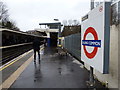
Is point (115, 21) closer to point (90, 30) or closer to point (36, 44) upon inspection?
point (90, 30)

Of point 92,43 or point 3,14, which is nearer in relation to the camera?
point 92,43

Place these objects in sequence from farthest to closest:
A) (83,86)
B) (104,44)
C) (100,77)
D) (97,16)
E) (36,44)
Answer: (36,44) → (100,77) → (83,86) → (97,16) → (104,44)

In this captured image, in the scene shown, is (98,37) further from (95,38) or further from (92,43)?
(92,43)

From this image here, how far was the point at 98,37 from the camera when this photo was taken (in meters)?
3.84

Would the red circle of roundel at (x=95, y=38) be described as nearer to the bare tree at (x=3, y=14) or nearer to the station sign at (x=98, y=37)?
the station sign at (x=98, y=37)

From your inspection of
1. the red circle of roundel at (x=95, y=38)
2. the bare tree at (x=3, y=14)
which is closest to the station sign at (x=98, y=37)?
the red circle of roundel at (x=95, y=38)

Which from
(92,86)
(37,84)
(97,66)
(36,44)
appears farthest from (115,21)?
(36,44)

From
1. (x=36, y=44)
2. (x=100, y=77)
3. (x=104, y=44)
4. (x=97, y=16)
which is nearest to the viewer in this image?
(x=104, y=44)

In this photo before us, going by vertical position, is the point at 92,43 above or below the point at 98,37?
below

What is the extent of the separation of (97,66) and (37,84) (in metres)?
2.57

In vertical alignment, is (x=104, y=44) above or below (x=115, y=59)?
above

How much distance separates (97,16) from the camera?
3.90m

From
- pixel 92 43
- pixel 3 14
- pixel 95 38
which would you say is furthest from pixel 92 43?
pixel 3 14

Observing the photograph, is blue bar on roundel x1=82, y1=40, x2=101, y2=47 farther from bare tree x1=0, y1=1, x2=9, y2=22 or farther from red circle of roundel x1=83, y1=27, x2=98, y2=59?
bare tree x1=0, y1=1, x2=9, y2=22
